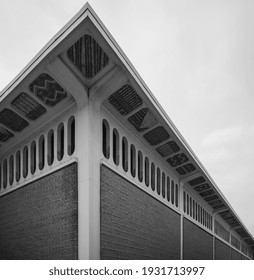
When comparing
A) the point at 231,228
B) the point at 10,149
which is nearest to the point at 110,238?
the point at 10,149

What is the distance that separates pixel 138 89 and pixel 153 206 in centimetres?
474

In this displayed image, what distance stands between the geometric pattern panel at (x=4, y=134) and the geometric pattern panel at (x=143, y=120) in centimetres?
387

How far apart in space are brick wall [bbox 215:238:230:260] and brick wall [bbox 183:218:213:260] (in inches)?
75.9

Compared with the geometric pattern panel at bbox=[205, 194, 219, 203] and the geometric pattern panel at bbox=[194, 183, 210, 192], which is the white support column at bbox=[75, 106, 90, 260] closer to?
the geometric pattern panel at bbox=[194, 183, 210, 192]

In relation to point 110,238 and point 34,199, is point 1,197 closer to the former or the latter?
point 34,199

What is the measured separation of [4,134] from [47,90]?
110 inches

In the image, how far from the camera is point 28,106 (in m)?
8.42

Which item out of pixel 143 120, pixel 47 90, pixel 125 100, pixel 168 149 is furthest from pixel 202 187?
pixel 47 90

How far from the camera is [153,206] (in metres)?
10.8

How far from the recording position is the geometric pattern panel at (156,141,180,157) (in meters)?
11.4

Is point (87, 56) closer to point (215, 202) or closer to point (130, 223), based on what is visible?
point (130, 223)

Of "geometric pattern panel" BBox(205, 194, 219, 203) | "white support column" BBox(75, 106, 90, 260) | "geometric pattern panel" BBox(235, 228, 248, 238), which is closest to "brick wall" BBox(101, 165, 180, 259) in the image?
"white support column" BBox(75, 106, 90, 260)

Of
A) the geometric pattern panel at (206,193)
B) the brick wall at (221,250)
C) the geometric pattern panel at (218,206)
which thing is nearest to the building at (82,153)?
the geometric pattern panel at (206,193)

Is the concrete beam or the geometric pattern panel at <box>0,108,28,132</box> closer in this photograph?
the concrete beam
